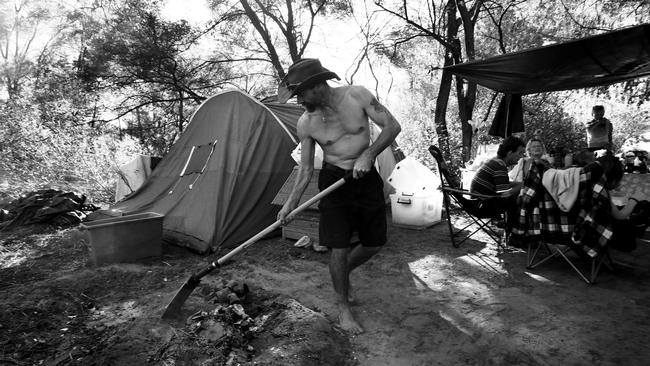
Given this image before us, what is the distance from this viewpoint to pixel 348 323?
8.27ft

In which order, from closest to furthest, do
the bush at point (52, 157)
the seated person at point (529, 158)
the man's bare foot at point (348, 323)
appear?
1. the man's bare foot at point (348, 323)
2. the seated person at point (529, 158)
3. the bush at point (52, 157)

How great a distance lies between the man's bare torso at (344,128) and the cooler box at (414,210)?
9.42ft

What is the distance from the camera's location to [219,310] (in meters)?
2.54

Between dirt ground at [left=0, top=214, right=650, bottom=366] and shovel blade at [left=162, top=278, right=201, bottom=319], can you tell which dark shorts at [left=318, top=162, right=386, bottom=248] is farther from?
shovel blade at [left=162, top=278, right=201, bottom=319]

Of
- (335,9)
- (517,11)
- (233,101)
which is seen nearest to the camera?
(233,101)

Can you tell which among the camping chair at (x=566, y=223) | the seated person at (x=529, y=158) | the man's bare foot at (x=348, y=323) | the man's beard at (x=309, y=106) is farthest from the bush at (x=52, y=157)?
the camping chair at (x=566, y=223)

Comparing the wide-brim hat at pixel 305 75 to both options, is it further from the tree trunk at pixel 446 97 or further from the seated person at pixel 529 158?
the tree trunk at pixel 446 97

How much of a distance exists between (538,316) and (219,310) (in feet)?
7.29

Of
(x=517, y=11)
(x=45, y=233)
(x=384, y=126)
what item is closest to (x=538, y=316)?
Result: (x=384, y=126)

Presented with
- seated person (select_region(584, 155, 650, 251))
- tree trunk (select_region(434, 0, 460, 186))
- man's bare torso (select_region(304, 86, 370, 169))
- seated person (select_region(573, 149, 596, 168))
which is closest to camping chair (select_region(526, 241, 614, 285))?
seated person (select_region(584, 155, 650, 251))

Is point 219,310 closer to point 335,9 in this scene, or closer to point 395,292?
point 395,292

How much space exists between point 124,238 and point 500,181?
13.4 feet

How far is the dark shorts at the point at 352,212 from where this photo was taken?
254cm

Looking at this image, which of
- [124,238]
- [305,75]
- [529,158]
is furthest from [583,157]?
[124,238]
